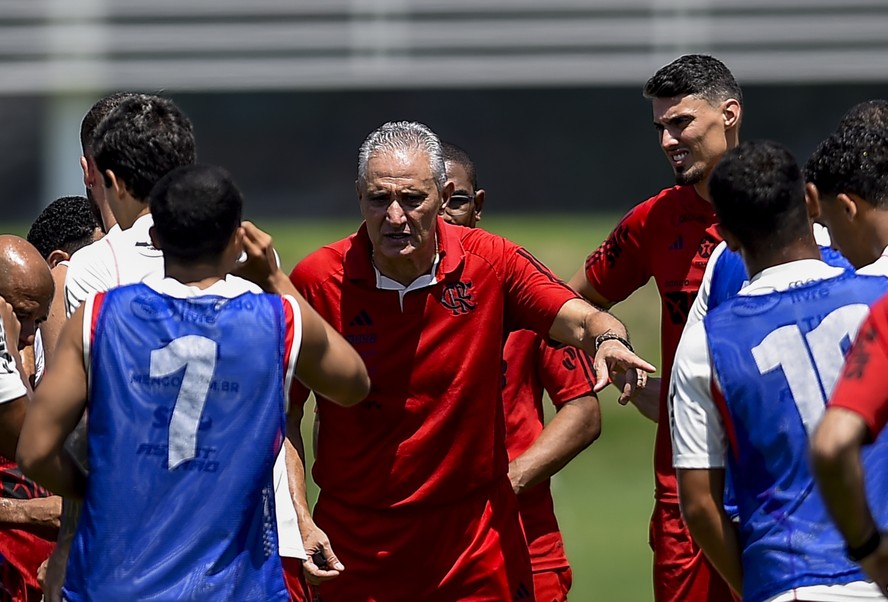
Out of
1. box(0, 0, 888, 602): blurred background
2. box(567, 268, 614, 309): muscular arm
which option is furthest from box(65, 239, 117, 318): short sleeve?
box(0, 0, 888, 602): blurred background

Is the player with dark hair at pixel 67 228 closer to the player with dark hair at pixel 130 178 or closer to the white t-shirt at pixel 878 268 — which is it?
the player with dark hair at pixel 130 178

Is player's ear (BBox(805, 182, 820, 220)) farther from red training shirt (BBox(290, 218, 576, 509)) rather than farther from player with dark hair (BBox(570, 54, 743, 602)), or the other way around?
player with dark hair (BBox(570, 54, 743, 602))

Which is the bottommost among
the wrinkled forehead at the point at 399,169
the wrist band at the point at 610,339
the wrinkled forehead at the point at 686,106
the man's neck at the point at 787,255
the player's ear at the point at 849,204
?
the wrist band at the point at 610,339

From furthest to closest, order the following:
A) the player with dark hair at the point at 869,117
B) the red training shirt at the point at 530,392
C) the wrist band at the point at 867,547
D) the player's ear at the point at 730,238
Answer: the red training shirt at the point at 530,392, the player with dark hair at the point at 869,117, the player's ear at the point at 730,238, the wrist band at the point at 867,547

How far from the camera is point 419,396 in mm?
5039

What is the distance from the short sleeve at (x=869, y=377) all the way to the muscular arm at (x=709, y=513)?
0.61 metres

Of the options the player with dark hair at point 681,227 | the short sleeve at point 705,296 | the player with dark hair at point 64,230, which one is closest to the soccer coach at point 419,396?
the short sleeve at point 705,296

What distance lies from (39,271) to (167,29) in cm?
1709

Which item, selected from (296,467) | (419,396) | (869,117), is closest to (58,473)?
(296,467)

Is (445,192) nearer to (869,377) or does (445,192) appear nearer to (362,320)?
(362,320)

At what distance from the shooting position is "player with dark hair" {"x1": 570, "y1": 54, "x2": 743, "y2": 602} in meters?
5.54

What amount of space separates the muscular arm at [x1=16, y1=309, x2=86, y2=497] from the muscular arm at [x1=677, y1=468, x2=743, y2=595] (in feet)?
4.97

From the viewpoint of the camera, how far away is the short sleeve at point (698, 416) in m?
3.76

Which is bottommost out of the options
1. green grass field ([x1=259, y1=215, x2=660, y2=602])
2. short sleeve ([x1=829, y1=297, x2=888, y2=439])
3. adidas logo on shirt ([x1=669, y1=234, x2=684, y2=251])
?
green grass field ([x1=259, y1=215, x2=660, y2=602])
